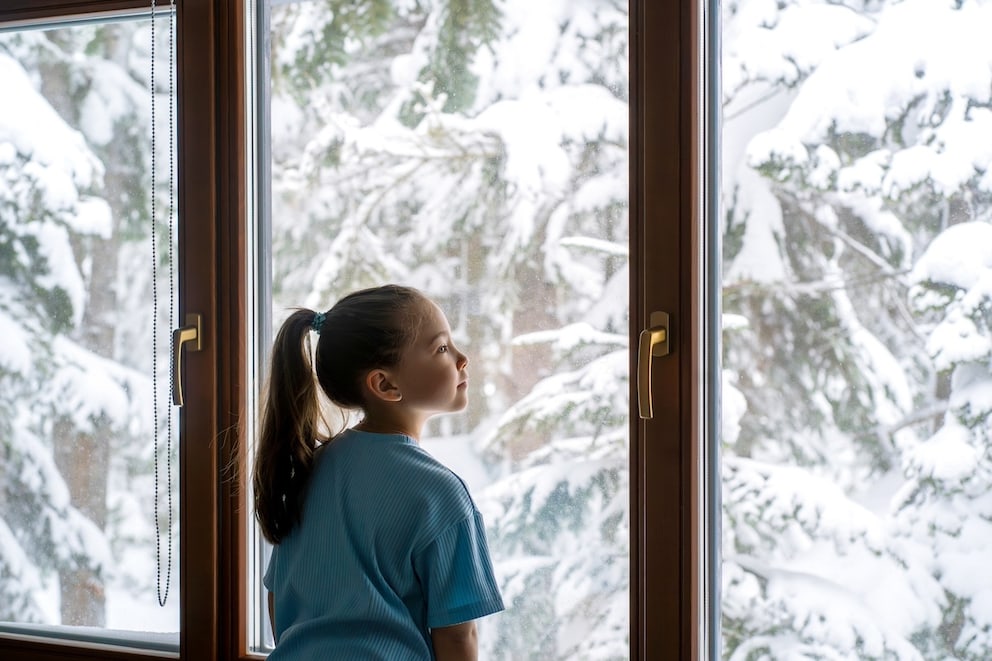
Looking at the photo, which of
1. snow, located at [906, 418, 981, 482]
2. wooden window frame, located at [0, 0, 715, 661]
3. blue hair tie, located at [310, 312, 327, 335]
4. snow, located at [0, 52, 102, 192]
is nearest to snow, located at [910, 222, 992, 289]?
snow, located at [906, 418, 981, 482]

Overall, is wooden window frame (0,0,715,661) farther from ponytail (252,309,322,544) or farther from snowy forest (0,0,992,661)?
ponytail (252,309,322,544)

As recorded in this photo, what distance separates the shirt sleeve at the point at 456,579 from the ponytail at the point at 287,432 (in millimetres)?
203

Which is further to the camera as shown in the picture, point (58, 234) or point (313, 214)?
point (58, 234)

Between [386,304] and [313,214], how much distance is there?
47cm

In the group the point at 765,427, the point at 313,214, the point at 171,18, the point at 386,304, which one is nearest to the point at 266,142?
the point at 313,214

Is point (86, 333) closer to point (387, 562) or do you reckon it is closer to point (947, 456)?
point (387, 562)

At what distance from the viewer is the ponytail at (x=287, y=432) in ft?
4.23

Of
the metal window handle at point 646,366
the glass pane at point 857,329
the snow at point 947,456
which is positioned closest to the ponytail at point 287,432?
the metal window handle at point 646,366

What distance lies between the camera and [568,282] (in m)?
1.56

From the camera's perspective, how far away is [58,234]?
185 centimetres

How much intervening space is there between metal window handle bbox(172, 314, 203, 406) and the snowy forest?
0.09 meters

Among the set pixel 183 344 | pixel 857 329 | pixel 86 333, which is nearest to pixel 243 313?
pixel 183 344

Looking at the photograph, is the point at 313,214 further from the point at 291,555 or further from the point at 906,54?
the point at 906,54

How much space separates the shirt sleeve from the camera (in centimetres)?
118
